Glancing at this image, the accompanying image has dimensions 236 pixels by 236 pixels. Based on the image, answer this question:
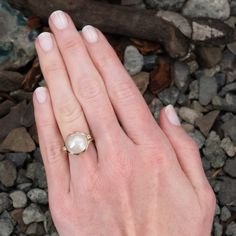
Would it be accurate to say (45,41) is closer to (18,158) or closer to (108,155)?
(108,155)

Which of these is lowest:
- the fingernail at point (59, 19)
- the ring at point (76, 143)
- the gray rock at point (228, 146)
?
the gray rock at point (228, 146)

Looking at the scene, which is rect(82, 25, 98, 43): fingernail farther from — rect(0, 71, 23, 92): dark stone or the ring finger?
rect(0, 71, 23, 92): dark stone

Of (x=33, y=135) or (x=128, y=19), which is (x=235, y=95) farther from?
(x=33, y=135)

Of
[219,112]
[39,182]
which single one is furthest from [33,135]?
[219,112]

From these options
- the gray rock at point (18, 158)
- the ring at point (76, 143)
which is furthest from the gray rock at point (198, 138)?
the ring at point (76, 143)

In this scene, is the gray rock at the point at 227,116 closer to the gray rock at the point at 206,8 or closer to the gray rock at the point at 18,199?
the gray rock at the point at 206,8

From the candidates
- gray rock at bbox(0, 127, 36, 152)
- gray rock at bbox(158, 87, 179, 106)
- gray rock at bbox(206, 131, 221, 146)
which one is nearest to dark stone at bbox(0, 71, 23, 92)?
gray rock at bbox(0, 127, 36, 152)
